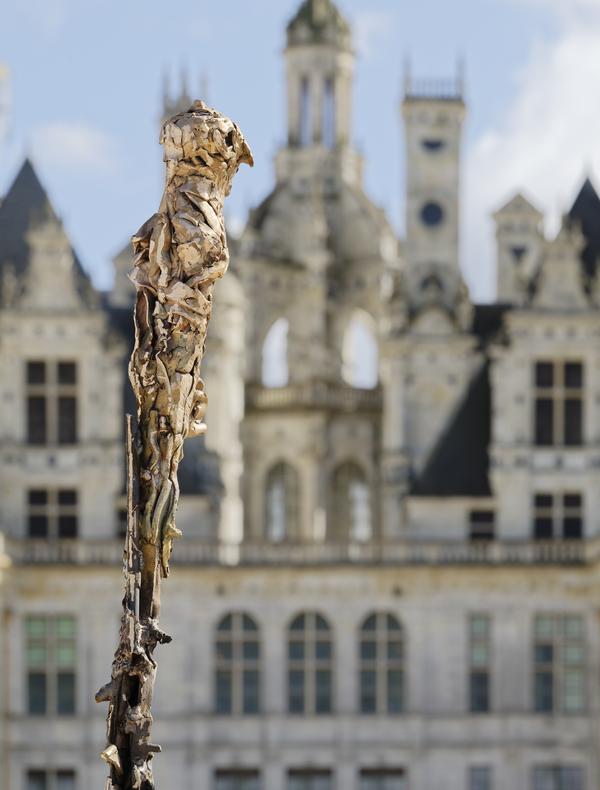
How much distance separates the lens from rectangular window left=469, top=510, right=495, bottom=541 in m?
46.9

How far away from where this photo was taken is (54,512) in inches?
1825

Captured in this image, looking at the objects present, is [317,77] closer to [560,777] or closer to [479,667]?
[479,667]

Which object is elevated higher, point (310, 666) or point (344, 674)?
point (310, 666)

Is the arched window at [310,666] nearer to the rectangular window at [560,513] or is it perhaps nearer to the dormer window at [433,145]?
the rectangular window at [560,513]

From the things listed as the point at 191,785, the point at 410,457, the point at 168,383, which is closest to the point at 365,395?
the point at 410,457

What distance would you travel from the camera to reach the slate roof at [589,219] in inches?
1866

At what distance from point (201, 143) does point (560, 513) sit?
38130 mm

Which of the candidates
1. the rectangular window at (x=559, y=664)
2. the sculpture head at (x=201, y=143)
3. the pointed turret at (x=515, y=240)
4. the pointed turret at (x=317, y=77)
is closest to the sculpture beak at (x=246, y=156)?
the sculpture head at (x=201, y=143)

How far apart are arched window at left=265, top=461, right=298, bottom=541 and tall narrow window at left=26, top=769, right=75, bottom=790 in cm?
740

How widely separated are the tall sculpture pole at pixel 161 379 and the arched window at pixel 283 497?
41.0 m

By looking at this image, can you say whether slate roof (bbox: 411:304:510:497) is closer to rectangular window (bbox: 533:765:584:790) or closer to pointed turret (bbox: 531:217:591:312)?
pointed turret (bbox: 531:217:591:312)

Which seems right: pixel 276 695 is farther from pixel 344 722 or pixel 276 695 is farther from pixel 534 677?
pixel 534 677

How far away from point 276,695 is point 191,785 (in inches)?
91.2

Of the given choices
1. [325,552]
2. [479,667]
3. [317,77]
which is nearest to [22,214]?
[317,77]
